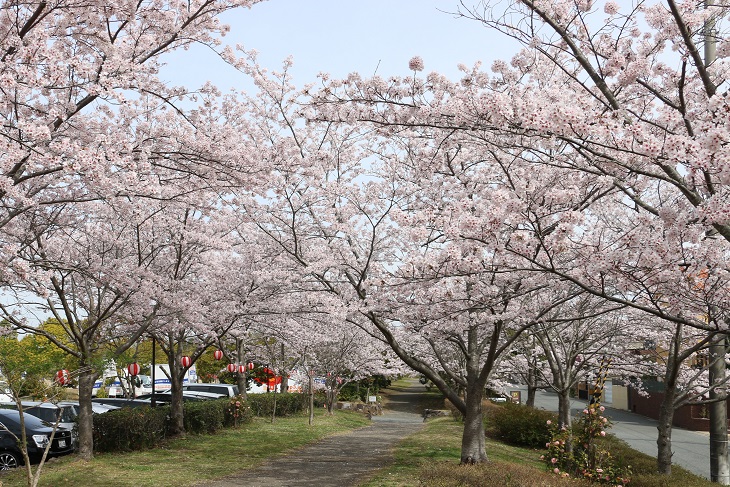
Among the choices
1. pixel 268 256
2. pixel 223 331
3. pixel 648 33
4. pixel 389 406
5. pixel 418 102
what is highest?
pixel 648 33

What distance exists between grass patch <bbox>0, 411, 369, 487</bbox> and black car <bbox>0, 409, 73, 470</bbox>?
1.94 ft

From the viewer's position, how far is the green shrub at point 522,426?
18828 millimetres

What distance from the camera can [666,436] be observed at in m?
10.2

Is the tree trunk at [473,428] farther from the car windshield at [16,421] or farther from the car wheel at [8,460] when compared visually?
the car wheel at [8,460]

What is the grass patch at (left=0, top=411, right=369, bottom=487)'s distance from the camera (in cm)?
1033

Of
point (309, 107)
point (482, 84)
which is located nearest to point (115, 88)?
point (309, 107)

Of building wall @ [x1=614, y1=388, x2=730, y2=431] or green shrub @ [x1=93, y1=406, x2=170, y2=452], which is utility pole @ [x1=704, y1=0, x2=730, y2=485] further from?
building wall @ [x1=614, y1=388, x2=730, y2=431]

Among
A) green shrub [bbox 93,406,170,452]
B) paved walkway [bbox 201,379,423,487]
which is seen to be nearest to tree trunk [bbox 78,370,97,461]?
green shrub [bbox 93,406,170,452]

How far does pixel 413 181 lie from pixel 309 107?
12.8 ft

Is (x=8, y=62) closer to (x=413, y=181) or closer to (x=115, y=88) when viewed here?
(x=115, y=88)

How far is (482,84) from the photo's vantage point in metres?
7.30

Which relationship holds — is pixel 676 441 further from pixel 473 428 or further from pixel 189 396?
pixel 189 396

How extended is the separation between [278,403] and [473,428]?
15.7 metres

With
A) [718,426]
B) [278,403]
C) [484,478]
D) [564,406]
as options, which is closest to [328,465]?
[564,406]
